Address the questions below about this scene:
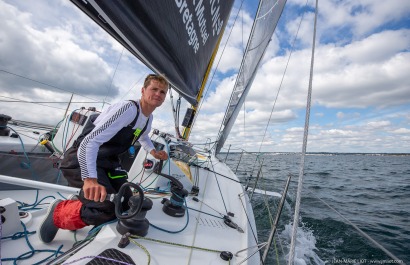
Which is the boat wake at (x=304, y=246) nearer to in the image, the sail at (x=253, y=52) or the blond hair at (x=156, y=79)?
the sail at (x=253, y=52)

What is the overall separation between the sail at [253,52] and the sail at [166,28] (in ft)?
9.18

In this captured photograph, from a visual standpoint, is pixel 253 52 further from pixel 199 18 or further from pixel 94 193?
pixel 94 193

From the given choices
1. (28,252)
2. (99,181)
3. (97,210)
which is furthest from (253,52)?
(28,252)

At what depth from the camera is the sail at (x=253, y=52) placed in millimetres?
4453

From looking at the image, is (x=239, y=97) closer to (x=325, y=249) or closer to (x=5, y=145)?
(x=325, y=249)

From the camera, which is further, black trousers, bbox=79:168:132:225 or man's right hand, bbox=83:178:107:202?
black trousers, bbox=79:168:132:225

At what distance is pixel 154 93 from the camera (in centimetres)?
168

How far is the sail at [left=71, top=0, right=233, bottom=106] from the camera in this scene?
113 cm

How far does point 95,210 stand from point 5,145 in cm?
181

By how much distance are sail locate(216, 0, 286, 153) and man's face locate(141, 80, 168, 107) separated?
3.37m

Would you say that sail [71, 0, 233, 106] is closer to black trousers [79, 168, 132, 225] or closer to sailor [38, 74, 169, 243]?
sailor [38, 74, 169, 243]

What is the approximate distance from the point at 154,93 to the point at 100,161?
68 cm

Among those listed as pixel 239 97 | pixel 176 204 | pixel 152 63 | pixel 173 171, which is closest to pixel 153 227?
pixel 176 204

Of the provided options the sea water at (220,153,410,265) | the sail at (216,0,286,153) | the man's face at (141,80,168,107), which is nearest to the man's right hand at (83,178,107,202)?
the man's face at (141,80,168,107)
